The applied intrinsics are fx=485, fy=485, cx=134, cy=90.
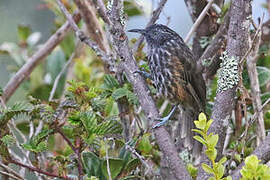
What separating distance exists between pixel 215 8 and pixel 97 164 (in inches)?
44.2

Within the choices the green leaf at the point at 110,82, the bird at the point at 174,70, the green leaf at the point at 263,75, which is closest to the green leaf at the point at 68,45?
the bird at the point at 174,70

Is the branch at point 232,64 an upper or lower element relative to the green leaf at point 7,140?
upper

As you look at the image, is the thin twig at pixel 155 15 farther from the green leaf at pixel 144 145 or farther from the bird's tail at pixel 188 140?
the green leaf at pixel 144 145

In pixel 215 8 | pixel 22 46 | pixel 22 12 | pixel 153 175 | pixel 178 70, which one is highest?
pixel 22 12

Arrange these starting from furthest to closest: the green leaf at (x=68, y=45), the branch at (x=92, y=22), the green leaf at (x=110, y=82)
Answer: the green leaf at (x=68, y=45) → the branch at (x=92, y=22) → the green leaf at (x=110, y=82)

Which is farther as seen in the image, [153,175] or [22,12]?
[22,12]

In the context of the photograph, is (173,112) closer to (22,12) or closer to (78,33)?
(78,33)

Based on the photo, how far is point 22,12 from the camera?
17.9 feet

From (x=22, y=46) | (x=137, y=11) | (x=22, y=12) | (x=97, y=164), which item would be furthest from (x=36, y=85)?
(x=22, y=12)

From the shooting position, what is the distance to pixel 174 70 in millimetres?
2645

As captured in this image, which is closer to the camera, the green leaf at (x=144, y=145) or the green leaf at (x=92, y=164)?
the green leaf at (x=92, y=164)

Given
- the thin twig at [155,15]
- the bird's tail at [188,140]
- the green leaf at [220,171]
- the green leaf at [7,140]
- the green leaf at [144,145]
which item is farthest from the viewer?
the bird's tail at [188,140]

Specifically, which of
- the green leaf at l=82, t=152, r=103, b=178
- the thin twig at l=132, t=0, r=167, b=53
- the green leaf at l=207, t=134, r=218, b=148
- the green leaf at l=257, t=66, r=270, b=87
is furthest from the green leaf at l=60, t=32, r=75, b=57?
the green leaf at l=207, t=134, r=218, b=148

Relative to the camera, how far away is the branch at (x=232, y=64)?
5.28 feet
